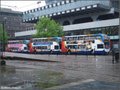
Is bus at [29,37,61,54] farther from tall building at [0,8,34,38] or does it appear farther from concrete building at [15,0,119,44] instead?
tall building at [0,8,34,38]

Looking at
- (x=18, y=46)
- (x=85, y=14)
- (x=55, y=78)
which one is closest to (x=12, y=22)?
(x=85, y=14)

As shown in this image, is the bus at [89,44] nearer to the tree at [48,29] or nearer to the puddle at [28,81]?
the tree at [48,29]

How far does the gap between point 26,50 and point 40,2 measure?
36.0m

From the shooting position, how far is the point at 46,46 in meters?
73.2

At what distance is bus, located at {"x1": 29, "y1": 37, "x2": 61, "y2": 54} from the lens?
2817 inches

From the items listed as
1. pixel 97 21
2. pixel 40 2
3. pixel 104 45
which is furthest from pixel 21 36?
pixel 104 45

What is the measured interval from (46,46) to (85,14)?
1146 inches

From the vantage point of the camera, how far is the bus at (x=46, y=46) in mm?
71562

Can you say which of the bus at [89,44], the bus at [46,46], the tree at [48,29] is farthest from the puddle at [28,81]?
the tree at [48,29]

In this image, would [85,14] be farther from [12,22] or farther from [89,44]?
[12,22]

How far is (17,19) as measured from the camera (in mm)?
141750

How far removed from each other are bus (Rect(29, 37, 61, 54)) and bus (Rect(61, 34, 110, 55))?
109 inches

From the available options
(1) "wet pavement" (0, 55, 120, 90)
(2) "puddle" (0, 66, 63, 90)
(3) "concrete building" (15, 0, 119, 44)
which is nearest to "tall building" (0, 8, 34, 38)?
(3) "concrete building" (15, 0, 119, 44)

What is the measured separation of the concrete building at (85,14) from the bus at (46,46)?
59.6 ft
